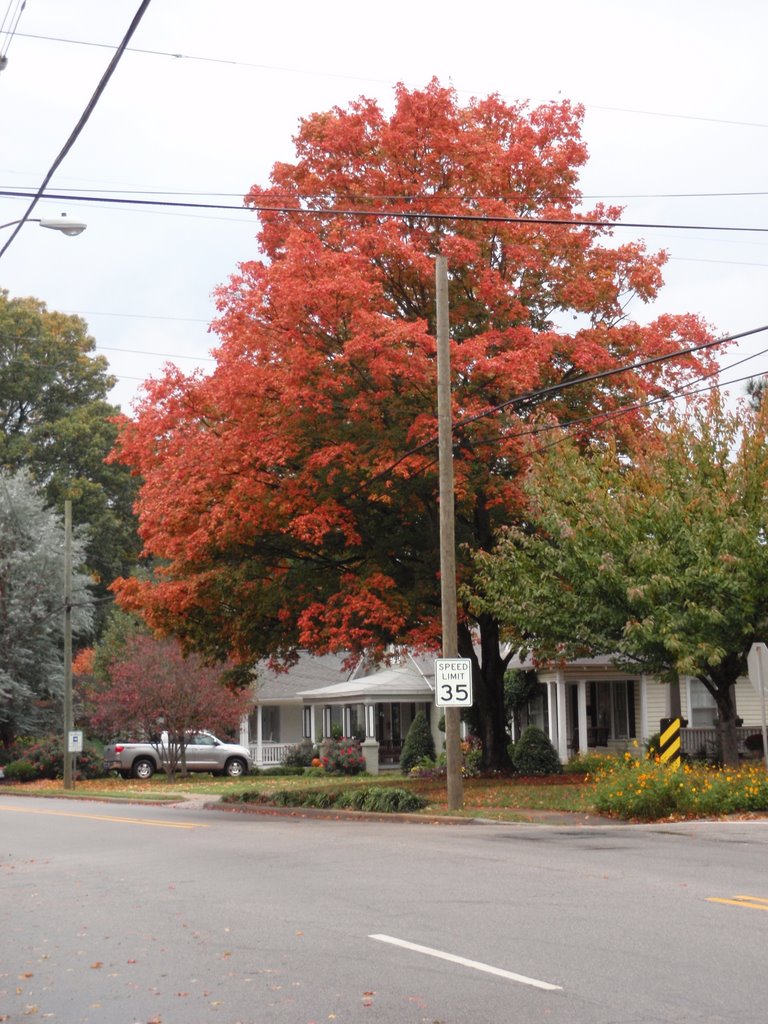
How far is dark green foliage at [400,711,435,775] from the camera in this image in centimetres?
4262

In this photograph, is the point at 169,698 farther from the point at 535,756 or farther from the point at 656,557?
the point at 656,557

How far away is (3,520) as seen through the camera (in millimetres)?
50156

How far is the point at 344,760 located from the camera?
4259 centimetres

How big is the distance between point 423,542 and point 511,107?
10.1 metres

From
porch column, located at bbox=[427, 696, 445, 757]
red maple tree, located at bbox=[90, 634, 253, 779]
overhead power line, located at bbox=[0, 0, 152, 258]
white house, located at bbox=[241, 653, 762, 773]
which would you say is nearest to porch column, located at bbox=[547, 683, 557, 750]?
white house, located at bbox=[241, 653, 762, 773]

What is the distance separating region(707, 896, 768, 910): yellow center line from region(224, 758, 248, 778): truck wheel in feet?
121

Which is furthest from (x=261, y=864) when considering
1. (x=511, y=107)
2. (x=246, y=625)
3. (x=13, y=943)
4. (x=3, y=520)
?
(x=3, y=520)

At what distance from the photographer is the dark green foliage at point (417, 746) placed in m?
42.6

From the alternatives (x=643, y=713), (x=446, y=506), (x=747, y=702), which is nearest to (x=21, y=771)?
(x=643, y=713)

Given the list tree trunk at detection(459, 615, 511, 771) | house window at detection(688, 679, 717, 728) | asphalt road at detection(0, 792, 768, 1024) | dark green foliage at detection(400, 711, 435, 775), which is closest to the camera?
asphalt road at detection(0, 792, 768, 1024)

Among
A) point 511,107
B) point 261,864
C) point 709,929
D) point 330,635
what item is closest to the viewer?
point 709,929

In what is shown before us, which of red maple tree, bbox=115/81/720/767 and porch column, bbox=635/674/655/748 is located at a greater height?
red maple tree, bbox=115/81/720/767

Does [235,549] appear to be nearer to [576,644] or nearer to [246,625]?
[246,625]

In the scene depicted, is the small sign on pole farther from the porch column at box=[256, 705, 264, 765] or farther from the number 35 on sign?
the porch column at box=[256, 705, 264, 765]
